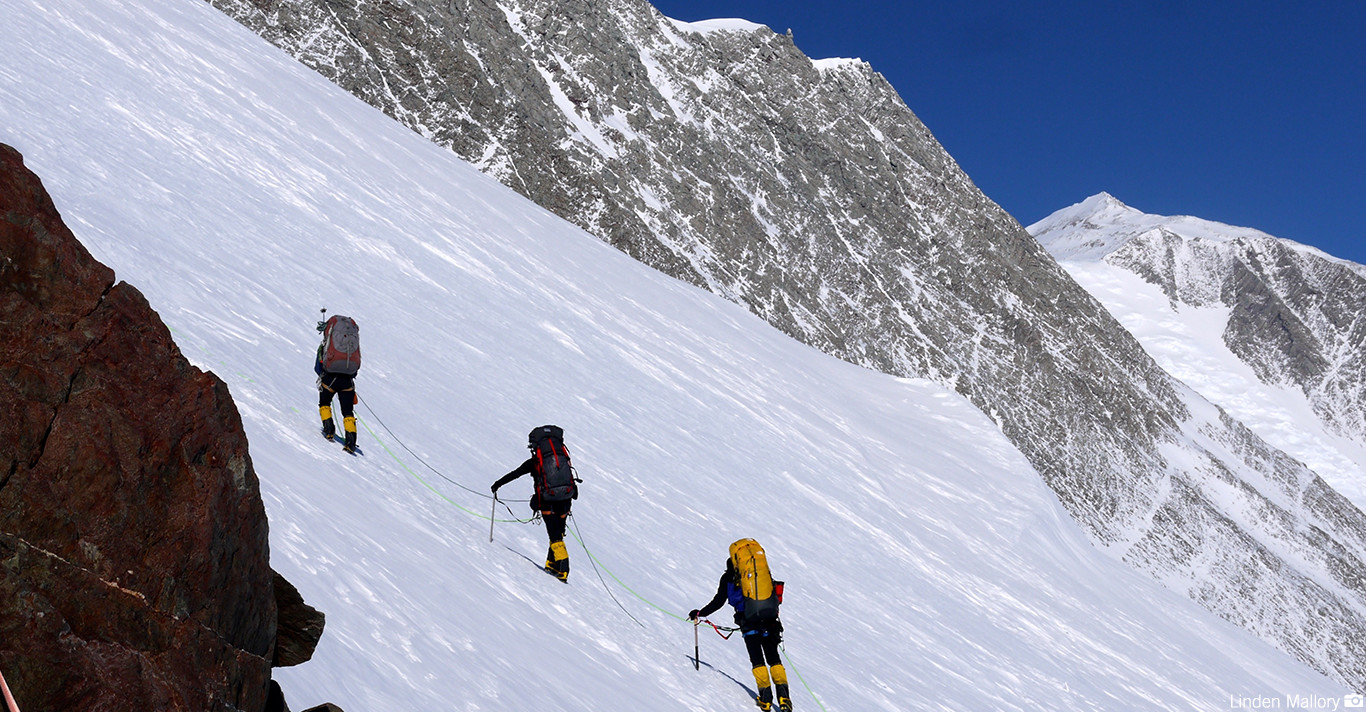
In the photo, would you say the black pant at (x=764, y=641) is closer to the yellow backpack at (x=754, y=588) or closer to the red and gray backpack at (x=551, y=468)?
the yellow backpack at (x=754, y=588)

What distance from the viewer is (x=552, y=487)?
982cm

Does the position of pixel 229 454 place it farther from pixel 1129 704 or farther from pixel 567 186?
pixel 567 186

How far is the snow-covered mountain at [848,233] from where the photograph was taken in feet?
326

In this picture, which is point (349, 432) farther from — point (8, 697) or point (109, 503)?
point (8, 697)

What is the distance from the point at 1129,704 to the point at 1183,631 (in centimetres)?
881

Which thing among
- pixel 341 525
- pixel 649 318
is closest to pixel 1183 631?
pixel 649 318

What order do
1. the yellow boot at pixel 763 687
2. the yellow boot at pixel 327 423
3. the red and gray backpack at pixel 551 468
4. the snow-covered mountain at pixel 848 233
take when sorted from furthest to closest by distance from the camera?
the snow-covered mountain at pixel 848 233
the yellow boot at pixel 327 423
the red and gray backpack at pixel 551 468
the yellow boot at pixel 763 687

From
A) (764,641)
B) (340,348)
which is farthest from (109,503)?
Answer: (340,348)

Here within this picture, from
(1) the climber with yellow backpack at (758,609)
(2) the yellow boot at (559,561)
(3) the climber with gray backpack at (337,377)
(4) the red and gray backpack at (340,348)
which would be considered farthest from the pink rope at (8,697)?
(4) the red and gray backpack at (340,348)

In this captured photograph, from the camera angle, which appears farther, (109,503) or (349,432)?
(349,432)

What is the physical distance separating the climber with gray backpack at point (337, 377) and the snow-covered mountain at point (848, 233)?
79.5m

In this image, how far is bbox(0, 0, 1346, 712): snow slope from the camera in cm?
808

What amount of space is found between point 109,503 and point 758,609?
6101mm

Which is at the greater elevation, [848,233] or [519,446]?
[848,233]
